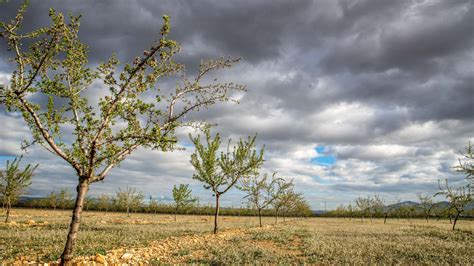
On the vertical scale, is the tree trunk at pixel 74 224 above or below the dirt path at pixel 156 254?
above

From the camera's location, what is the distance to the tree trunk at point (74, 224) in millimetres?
11773

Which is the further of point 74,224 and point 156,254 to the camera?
point 156,254

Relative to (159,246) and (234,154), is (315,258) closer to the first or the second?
(159,246)

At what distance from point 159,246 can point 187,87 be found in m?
10.0

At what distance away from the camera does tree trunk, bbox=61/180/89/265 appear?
11773 mm

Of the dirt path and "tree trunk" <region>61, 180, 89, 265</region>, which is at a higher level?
"tree trunk" <region>61, 180, 89, 265</region>

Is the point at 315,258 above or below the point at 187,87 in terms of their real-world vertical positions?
below

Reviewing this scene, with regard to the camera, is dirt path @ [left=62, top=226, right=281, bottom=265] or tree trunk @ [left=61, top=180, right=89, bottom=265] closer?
tree trunk @ [left=61, top=180, right=89, bottom=265]

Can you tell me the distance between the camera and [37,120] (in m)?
11.7

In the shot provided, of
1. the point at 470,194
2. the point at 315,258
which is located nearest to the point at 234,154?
the point at 315,258

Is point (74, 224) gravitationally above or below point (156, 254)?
above

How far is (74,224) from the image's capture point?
475 inches

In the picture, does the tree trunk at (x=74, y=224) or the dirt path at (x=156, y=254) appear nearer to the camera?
the tree trunk at (x=74, y=224)

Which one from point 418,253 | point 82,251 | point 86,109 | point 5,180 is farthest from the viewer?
point 5,180
